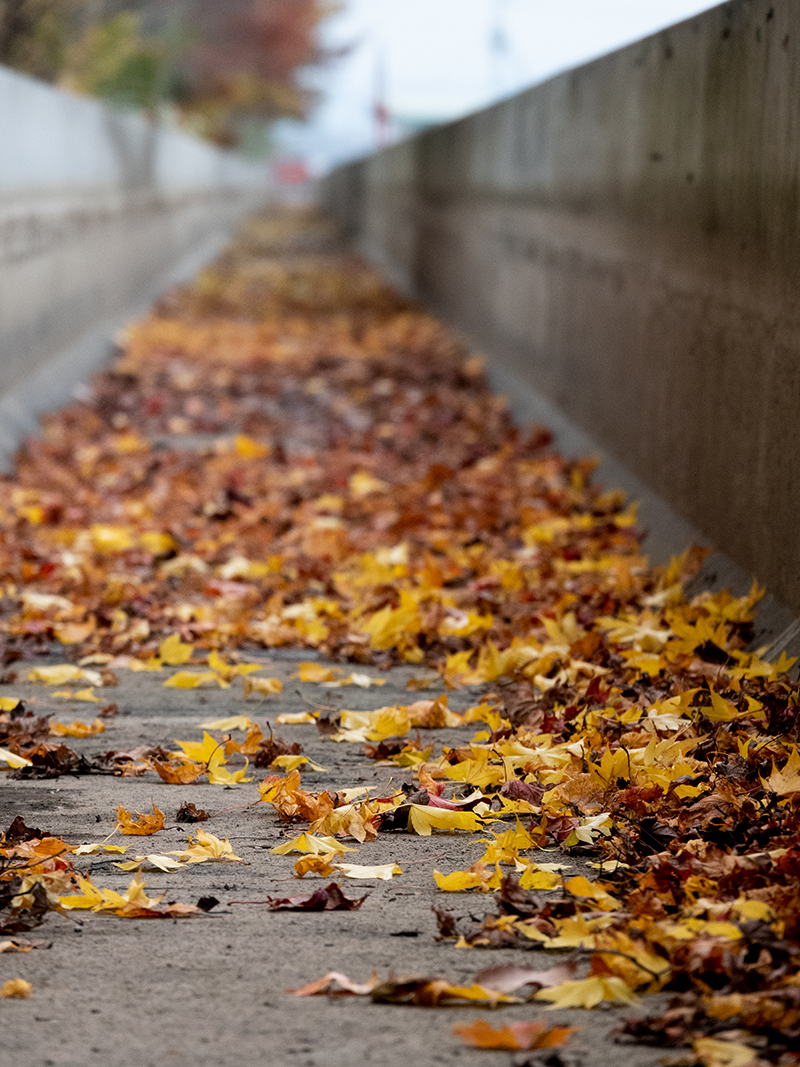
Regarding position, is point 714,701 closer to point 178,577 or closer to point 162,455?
point 178,577

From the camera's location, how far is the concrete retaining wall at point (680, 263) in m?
4.87

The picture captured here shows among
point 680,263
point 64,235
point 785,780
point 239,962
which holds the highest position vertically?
point 64,235

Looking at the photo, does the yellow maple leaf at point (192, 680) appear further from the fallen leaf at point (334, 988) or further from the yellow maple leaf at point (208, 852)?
the fallen leaf at point (334, 988)

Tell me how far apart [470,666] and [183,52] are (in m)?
59.7

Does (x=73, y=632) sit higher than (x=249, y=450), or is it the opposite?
(x=249, y=450)

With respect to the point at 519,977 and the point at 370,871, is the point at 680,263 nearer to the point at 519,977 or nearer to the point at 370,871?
the point at 370,871

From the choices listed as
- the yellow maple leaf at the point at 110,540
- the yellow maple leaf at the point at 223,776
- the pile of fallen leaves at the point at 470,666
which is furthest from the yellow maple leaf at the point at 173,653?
the yellow maple leaf at the point at 110,540

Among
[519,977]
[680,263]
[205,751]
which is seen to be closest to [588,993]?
[519,977]

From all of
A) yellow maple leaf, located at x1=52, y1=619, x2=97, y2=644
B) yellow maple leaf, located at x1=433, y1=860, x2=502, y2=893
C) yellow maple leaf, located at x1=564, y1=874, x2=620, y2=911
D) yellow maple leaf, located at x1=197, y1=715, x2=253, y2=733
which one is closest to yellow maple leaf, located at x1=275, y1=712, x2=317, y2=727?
yellow maple leaf, located at x1=197, y1=715, x2=253, y2=733

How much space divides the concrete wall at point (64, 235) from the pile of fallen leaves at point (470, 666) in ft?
2.41

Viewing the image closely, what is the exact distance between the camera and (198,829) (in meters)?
3.52

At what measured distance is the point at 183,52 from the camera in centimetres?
6072

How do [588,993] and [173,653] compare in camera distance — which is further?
[173,653]

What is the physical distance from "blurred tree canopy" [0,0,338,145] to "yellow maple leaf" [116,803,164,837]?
Answer: 63.2ft
